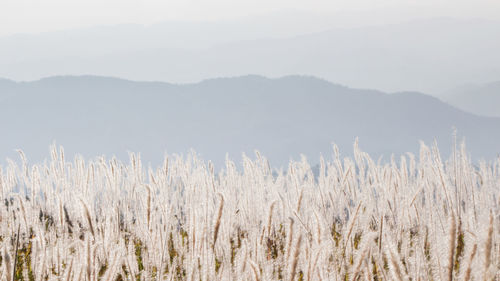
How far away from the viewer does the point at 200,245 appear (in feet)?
6.84

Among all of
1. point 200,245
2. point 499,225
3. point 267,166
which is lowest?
point 200,245

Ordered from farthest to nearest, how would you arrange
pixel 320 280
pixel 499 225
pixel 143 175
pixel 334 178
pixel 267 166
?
pixel 267 166 → pixel 334 178 → pixel 143 175 → pixel 499 225 → pixel 320 280

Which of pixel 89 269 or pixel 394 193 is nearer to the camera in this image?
pixel 89 269

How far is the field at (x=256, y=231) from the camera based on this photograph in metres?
1.47

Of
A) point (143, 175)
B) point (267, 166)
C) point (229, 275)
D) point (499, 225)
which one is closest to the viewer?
point (229, 275)

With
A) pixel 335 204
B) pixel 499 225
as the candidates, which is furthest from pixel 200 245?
pixel 335 204

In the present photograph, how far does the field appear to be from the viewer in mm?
1469

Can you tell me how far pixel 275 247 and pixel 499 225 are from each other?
5.96 feet

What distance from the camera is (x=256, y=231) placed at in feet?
8.27

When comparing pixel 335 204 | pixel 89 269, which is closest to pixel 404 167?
pixel 335 204

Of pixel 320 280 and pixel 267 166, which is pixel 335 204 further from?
pixel 320 280

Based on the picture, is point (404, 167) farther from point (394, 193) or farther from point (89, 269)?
point (89, 269)

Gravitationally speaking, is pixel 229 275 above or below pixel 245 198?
below

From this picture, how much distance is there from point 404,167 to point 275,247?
180cm
